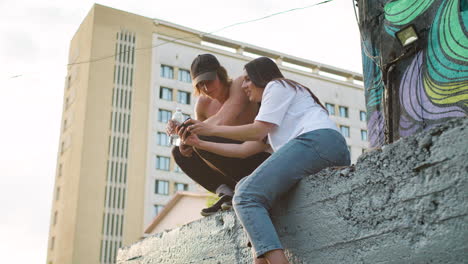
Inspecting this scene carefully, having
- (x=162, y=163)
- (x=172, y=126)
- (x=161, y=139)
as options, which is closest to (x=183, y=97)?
(x=161, y=139)

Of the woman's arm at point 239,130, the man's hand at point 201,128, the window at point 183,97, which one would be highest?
the window at point 183,97

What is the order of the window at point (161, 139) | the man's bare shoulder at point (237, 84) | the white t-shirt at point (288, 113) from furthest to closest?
the window at point (161, 139)
the man's bare shoulder at point (237, 84)
the white t-shirt at point (288, 113)

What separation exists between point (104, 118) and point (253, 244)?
39956mm

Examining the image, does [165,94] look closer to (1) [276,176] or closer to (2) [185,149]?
(2) [185,149]

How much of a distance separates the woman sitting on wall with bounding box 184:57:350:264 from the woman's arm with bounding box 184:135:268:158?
0.19m

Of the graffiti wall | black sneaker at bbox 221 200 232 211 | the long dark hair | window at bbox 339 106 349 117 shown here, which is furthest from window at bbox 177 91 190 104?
the long dark hair

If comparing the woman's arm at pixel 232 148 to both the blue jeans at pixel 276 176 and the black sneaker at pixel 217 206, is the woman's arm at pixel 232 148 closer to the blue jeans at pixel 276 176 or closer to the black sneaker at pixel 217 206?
the black sneaker at pixel 217 206

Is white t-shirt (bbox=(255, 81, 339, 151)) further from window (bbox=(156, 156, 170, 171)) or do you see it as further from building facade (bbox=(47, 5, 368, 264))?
window (bbox=(156, 156, 170, 171))

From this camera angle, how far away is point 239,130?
9.45 ft

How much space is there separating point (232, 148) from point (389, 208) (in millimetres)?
1237

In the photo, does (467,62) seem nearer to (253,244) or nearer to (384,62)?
(384,62)

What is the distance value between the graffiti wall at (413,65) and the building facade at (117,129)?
3353 centimetres

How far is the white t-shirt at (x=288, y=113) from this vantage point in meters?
2.72

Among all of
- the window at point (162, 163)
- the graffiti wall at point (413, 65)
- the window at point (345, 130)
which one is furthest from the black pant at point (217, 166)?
the window at point (345, 130)
